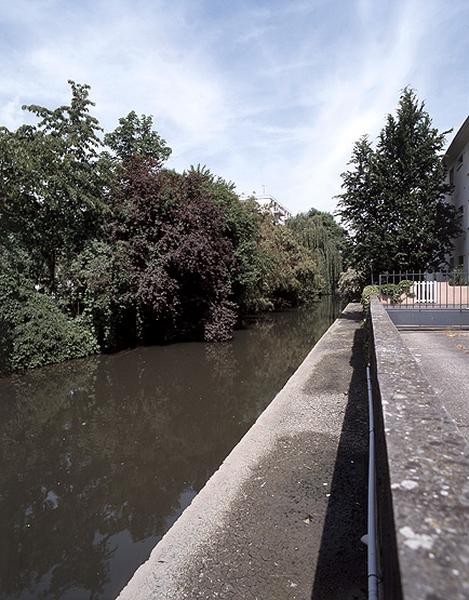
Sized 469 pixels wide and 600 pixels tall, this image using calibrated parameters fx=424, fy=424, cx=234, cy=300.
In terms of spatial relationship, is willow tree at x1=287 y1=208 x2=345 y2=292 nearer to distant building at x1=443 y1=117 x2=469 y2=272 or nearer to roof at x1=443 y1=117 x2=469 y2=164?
roof at x1=443 y1=117 x2=469 y2=164

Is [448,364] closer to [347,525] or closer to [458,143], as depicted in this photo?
[347,525]

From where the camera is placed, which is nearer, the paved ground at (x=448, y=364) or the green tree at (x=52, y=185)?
the paved ground at (x=448, y=364)

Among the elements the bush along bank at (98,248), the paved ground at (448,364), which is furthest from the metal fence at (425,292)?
the bush along bank at (98,248)

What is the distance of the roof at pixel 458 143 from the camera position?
55.8ft

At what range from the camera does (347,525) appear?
346 cm

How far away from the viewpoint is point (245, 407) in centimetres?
821

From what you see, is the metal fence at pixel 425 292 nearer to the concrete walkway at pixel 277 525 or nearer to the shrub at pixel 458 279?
the shrub at pixel 458 279

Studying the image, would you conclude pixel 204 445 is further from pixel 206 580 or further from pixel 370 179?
pixel 370 179

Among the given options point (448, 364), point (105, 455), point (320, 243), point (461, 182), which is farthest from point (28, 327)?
point (320, 243)

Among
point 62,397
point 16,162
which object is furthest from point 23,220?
point 62,397

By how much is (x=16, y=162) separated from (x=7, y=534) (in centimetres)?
1002

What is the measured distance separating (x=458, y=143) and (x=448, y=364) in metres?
15.1

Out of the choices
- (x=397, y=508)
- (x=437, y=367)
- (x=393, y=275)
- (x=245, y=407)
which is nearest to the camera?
(x=397, y=508)

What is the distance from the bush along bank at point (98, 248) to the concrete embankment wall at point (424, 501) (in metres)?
11.1
